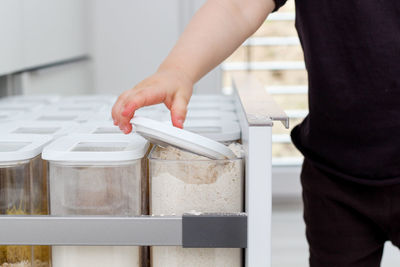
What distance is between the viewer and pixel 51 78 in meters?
1.51

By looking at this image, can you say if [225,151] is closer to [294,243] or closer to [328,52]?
[328,52]

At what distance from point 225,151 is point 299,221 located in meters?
1.68

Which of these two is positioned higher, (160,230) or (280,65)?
(280,65)

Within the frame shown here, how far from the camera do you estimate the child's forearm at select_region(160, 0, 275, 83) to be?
71cm

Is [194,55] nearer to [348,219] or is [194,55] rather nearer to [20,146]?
[20,146]

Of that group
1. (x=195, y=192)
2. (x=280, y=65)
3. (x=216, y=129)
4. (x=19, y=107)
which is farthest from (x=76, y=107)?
(x=280, y=65)

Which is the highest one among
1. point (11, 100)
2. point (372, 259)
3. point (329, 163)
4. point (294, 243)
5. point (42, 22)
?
point (42, 22)

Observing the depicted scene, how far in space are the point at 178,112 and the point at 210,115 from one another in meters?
0.19

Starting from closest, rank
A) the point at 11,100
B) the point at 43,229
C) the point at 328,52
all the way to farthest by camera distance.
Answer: the point at 43,229 → the point at 328,52 → the point at 11,100

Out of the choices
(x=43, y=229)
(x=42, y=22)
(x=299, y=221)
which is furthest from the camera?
(x=299, y=221)

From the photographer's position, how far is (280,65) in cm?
244

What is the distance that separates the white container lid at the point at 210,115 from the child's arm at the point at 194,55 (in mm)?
73

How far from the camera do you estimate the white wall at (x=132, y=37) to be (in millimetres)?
2043

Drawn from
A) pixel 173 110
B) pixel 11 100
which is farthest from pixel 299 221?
pixel 173 110
